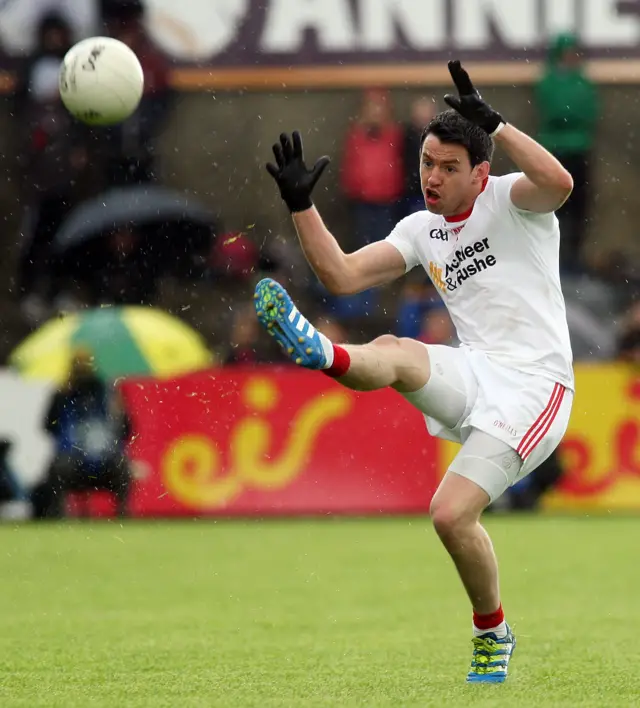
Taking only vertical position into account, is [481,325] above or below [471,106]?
below

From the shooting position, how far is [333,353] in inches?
237

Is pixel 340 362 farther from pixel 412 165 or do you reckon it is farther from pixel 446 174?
pixel 412 165

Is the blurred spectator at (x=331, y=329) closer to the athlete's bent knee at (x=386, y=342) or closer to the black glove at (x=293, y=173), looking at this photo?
the black glove at (x=293, y=173)

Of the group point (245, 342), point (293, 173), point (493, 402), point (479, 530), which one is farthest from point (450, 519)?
point (245, 342)

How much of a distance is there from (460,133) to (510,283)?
625 millimetres

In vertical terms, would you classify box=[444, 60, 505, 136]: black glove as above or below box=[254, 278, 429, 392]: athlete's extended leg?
above

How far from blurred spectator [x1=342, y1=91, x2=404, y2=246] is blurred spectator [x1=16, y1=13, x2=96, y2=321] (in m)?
2.59

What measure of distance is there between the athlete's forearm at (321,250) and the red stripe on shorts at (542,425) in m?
A: 0.96

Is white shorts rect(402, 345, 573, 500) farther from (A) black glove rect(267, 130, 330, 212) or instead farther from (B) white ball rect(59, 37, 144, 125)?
(B) white ball rect(59, 37, 144, 125)

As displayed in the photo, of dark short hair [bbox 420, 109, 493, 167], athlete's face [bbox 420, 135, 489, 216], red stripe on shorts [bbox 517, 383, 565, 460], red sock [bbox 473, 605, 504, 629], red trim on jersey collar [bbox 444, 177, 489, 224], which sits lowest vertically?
red sock [bbox 473, 605, 504, 629]

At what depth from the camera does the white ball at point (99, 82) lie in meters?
7.90

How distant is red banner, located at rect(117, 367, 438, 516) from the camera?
13.9 meters

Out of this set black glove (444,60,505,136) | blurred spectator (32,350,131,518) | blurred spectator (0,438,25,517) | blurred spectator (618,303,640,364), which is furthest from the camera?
blurred spectator (618,303,640,364)

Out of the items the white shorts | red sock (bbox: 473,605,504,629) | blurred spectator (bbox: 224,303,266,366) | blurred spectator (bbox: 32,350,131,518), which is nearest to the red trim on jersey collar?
the white shorts
